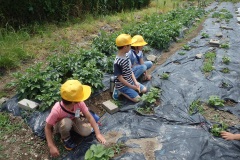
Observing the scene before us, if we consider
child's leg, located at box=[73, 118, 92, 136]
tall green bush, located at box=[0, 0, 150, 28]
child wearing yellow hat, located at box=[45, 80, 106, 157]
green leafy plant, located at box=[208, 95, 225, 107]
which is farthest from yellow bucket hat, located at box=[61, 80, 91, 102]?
tall green bush, located at box=[0, 0, 150, 28]

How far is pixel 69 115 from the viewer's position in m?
2.78

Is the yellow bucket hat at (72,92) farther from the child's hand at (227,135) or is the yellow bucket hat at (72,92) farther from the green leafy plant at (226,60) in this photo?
the green leafy plant at (226,60)

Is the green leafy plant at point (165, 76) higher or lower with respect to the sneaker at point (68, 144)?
lower

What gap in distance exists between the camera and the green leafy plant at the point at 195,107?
3.54m

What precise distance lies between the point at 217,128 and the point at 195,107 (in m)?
0.66

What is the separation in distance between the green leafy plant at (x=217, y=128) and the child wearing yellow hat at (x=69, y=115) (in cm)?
150

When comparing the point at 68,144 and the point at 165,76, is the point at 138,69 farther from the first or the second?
→ the point at 68,144

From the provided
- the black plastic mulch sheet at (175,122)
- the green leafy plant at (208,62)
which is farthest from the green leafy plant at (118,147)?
the green leafy plant at (208,62)

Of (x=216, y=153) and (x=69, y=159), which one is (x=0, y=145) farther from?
(x=216, y=153)

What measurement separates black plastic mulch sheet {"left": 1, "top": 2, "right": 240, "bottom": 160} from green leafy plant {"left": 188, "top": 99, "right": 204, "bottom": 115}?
0.21ft

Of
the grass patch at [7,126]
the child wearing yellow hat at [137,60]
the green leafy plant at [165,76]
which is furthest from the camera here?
the green leafy plant at [165,76]

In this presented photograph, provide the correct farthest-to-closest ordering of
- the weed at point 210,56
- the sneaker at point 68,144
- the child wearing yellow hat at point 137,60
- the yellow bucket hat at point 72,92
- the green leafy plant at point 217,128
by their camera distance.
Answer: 1. the weed at point 210,56
2. the child wearing yellow hat at point 137,60
3. the green leafy plant at point 217,128
4. the sneaker at point 68,144
5. the yellow bucket hat at point 72,92

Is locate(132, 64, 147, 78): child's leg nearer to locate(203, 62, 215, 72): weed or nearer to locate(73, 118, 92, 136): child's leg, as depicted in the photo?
locate(203, 62, 215, 72): weed

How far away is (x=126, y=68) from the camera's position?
377 cm
